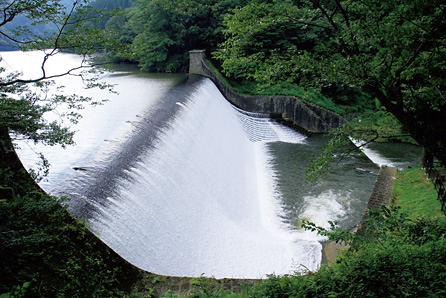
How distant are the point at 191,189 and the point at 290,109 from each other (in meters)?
11.1

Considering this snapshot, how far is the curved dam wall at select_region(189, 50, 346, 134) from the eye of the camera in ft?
54.0

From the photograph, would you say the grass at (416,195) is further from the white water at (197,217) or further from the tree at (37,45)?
the tree at (37,45)

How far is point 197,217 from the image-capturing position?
6.68 meters

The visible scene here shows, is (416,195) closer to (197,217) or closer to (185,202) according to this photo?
(197,217)

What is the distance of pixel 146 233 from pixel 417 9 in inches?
202

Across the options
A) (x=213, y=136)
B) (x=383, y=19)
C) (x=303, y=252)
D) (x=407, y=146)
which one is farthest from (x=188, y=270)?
(x=407, y=146)

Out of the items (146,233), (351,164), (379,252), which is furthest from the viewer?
(351,164)

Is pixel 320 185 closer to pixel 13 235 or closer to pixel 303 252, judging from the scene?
pixel 303 252

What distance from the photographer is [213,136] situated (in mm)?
10523

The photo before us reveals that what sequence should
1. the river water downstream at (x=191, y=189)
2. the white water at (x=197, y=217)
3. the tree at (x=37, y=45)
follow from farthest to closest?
the river water downstream at (x=191, y=189) → the white water at (x=197, y=217) → the tree at (x=37, y=45)

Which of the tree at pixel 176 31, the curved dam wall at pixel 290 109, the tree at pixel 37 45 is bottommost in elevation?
the curved dam wall at pixel 290 109

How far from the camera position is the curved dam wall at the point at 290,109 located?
1647cm

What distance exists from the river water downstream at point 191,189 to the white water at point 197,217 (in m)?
0.02

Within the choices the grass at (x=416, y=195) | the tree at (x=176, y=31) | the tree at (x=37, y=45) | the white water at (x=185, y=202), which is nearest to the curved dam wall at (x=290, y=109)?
the tree at (x=176, y=31)
